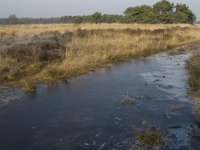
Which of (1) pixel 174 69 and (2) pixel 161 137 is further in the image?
(1) pixel 174 69

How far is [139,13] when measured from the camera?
5769cm

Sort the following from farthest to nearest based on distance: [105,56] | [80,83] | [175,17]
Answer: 1. [175,17]
2. [105,56]
3. [80,83]

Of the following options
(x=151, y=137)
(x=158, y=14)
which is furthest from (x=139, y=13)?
(x=151, y=137)

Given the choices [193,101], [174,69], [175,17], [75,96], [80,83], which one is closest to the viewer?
[193,101]

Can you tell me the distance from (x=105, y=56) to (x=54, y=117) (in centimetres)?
888

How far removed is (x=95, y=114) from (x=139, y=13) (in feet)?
166

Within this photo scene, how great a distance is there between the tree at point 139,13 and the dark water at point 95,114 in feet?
141

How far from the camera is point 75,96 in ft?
34.3

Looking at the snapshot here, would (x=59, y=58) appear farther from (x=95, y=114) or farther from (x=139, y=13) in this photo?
(x=139, y=13)

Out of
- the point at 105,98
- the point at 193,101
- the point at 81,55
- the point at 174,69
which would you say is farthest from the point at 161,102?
the point at 81,55

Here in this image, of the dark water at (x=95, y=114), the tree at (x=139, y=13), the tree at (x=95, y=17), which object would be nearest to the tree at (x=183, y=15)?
the tree at (x=139, y=13)

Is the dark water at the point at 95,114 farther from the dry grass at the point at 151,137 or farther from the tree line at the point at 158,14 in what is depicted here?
the tree line at the point at 158,14

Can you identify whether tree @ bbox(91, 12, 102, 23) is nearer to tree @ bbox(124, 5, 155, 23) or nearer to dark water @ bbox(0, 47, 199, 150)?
tree @ bbox(124, 5, 155, 23)

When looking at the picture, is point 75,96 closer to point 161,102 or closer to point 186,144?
point 161,102
